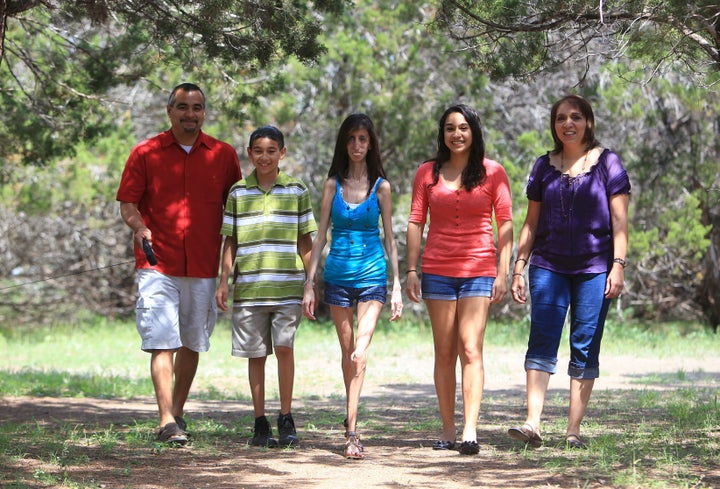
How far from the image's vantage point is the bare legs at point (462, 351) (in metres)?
6.44

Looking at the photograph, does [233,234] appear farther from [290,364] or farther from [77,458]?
[77,458]

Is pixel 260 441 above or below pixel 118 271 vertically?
below

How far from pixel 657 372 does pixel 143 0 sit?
764 centimetres

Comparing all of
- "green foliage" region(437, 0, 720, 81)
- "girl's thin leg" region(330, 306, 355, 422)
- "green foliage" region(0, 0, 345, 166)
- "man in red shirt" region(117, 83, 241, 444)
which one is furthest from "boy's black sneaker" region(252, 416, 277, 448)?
"green foliage" region(437, 0, 720, 81)

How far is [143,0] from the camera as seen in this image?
7555mm

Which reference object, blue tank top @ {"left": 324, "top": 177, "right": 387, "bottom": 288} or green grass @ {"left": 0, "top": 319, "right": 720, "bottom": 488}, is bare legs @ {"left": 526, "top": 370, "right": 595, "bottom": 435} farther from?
blue tank top @ {"left": 324, "top": 177, "right": 387, "bottom": 288}

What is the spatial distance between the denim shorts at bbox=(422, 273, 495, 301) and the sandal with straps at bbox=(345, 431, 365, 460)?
101cm

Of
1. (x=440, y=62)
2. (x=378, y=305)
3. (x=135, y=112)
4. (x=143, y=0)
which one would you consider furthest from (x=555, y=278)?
(x=135, y=112)

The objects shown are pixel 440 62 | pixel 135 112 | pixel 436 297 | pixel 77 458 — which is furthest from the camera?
pixel 135 112

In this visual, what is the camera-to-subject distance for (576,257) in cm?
643

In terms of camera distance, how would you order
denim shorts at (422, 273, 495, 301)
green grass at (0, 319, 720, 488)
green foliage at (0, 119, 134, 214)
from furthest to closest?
green foliage at (0, 119, 134, 214)
denim shorts at (422, 273, 495, 301)
green grass at (0, 319, 720, 488)

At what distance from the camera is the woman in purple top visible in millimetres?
6402

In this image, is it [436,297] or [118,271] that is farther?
[118,271]

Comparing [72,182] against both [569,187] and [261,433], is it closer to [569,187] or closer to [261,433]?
[261,433]
